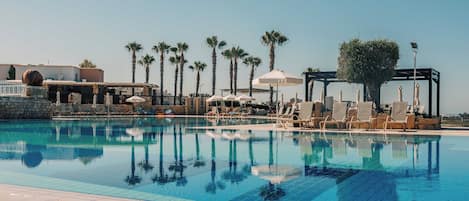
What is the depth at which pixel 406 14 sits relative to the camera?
20.7m

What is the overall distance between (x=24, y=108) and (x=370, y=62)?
18.7 metres

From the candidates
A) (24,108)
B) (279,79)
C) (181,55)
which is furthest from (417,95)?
(181,55)

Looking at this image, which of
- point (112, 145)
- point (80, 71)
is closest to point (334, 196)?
point (112, 145)

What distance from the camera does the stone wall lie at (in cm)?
2411

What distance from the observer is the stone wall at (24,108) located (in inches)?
949

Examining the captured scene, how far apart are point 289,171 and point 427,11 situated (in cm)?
1610

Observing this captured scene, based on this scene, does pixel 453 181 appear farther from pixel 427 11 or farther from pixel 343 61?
pixel 343 61

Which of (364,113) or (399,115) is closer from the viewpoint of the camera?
(399,115)

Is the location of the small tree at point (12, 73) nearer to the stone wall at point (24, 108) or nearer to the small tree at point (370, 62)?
the stone wall at point (24, 108)

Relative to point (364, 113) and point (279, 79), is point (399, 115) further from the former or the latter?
point (279, 79)

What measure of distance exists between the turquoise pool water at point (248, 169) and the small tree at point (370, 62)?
48.3 feet

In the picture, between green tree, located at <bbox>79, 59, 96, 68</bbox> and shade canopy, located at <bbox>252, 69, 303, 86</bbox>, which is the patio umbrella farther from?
green tree, located at <bbox>79, 59, 96, 68</bbox>

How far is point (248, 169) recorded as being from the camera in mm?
7016

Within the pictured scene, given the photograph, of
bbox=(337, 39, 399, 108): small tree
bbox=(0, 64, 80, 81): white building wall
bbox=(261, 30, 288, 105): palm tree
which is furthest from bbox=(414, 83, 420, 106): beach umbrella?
bbox=(0, 64, 80, 81): white building wall
